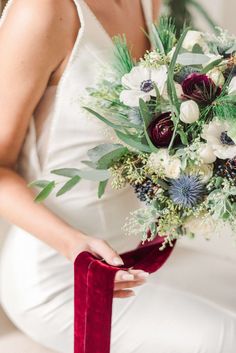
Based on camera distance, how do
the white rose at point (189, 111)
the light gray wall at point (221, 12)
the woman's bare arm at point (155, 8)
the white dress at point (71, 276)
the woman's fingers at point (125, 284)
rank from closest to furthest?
the white rose at point (189, 111), the woman's fingers at point (125, 284), the white dress at point (71, 276), the woman's bare arm at point (155, 8), the light gray wall at point (221, 12)

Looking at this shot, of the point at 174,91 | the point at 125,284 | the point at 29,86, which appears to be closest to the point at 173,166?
the point at 174,91

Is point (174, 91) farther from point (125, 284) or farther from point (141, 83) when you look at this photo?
point (125, 284)

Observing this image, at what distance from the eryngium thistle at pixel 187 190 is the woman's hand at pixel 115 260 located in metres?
0.13

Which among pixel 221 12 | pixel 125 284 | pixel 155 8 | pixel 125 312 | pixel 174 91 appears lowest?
pixel 221 12

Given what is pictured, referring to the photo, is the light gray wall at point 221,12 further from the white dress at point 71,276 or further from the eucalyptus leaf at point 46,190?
the eucalyptus leaf at point 46,190

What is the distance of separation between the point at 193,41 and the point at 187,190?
253 mm

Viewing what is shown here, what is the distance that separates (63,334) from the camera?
1149 millimetres

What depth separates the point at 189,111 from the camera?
34.0 inches

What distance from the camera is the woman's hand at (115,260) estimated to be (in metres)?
0.94

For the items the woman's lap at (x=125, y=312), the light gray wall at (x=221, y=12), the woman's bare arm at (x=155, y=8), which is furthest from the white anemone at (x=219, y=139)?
the light gray wall at (x=221, y=12)

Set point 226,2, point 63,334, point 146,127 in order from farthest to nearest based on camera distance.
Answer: point 226,2 → point 63,334 → point 146,127

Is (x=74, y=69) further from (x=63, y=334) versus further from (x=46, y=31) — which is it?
(x=63, y=334)

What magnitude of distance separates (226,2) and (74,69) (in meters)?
1.58

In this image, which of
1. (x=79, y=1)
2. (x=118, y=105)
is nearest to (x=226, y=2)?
(x=79, y=1)
